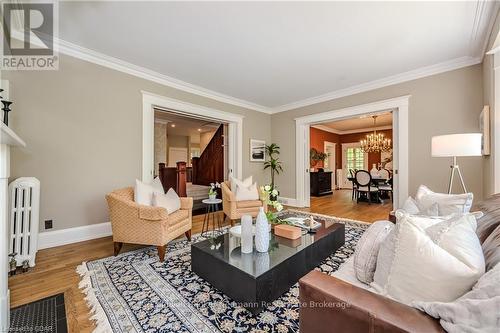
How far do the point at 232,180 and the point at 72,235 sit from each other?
2430 mm

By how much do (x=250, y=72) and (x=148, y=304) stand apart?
3413 mm

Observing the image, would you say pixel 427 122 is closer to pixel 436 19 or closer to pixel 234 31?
pixel 436 19

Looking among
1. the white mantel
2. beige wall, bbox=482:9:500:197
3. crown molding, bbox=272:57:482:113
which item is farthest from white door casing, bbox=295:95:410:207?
the white mantel

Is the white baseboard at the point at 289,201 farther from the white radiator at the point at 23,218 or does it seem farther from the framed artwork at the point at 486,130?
the white radiator at the point at 23,218

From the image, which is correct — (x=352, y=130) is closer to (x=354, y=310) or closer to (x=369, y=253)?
(x=369, y=253)

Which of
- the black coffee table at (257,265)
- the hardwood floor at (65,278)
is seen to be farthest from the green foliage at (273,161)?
the black coffee table at (257,265)

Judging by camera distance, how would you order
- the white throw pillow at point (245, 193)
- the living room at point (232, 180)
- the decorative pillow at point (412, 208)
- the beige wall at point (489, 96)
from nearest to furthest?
the living room at point (232, 180) < the decorative pillow at point (412, 208) < the beige wall at point (489, 96) < the white throw pillow at point (245, 193)

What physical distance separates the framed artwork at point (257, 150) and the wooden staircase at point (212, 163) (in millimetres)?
790

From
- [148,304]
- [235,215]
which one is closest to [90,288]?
[148,304]

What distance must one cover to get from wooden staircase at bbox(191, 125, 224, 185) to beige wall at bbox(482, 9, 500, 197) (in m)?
4.64

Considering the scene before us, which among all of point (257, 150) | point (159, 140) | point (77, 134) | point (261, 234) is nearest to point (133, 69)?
point (77, 134)

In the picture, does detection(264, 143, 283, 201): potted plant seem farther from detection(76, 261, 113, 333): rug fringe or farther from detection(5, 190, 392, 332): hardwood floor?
detection(76, 261, 113, 333): rug fringe

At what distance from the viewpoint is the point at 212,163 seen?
641 centimetres

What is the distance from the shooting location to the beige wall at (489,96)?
94.4 inches
